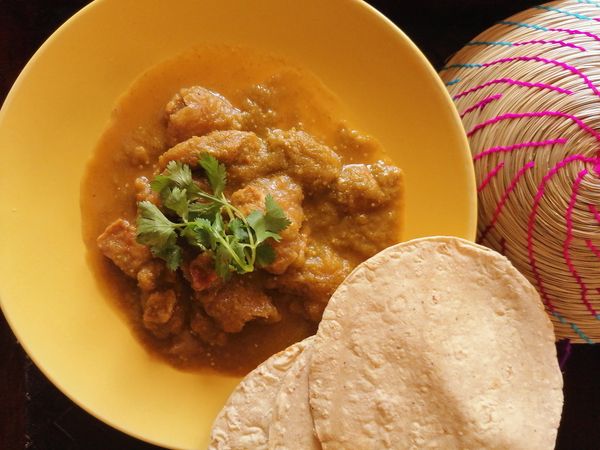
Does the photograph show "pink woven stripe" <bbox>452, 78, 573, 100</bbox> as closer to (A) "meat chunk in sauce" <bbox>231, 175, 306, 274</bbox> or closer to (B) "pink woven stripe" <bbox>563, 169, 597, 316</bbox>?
(B) "pink woven stripe" <bbox>563, 169, 597, 316</bbox>

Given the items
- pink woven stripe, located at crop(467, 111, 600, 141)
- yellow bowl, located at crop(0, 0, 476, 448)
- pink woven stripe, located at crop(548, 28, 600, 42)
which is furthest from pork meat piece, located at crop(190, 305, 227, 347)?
pink woven stripe, located at crop(548, 28, 600, 42)

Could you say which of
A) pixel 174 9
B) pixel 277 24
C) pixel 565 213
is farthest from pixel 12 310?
pixel 565 213

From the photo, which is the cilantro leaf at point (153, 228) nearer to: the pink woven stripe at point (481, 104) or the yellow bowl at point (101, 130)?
the yellow bowl at point (101, 130)

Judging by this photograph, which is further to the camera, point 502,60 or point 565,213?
point 502,60

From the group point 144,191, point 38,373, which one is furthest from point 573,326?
point 38,373

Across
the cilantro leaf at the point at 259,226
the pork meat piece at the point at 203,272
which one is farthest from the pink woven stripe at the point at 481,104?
the pork meat piece at the point at 203,272

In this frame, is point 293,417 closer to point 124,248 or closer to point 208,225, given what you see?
point 208,225

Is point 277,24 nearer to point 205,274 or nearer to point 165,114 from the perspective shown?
point 165,114
